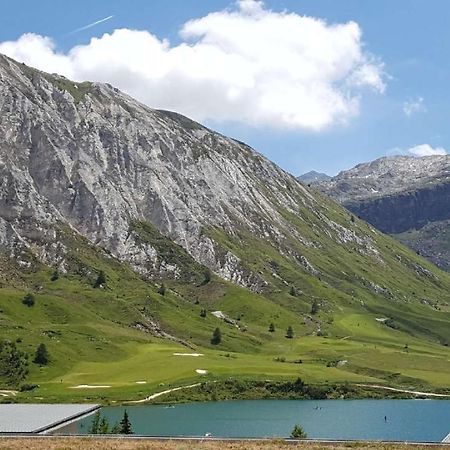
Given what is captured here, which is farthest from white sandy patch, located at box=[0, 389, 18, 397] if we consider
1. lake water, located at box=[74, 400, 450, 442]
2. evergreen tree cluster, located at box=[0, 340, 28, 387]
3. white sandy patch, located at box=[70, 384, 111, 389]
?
lake water, located at box=[74, 400, 450, 442]

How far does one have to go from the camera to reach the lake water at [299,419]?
118 metres

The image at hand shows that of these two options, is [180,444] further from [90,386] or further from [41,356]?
[41,356]

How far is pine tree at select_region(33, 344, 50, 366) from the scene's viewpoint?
7726 inches

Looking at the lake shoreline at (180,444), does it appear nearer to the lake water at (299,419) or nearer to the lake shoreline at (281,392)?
the lake water at (299,419)

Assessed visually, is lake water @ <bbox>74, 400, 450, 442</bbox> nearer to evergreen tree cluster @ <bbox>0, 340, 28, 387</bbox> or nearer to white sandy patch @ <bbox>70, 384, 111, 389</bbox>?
white sandy patch @ <bbox>70, 384, 111, 389</bbox>

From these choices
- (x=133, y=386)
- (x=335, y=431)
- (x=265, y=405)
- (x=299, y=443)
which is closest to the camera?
(x=299, y=443)

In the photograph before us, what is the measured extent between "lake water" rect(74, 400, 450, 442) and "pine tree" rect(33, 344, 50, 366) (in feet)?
159

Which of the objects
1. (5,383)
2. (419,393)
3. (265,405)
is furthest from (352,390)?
(5,383)

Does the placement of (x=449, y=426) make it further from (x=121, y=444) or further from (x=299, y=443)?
(x=121, y=444)

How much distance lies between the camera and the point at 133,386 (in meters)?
180

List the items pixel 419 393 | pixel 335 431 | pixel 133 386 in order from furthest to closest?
pixel 419 393
pixel 133 386
pixel 335 431

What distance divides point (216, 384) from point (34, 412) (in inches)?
3664

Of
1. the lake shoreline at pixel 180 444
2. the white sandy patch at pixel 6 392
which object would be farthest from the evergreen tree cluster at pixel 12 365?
the lake shoreline at pixel 180 444

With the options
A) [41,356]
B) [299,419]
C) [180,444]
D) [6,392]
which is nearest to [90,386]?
[6,392]
